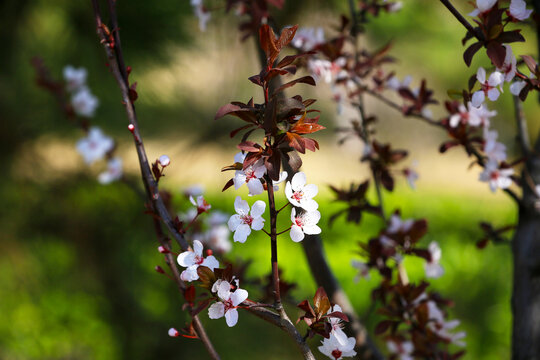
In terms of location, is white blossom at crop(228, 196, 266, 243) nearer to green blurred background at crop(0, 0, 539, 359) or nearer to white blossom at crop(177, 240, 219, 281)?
white blossom at crop(177, 240, 219, 281)

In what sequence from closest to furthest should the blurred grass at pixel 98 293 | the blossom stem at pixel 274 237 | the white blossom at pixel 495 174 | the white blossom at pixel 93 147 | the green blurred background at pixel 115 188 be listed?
the blossom stem at pixel 274 237, the white blossom at pixel 495 174, the white blossom at pixel 93 147, the green blurred background at pixel 115 188, the blurred grass at pixel 98 293

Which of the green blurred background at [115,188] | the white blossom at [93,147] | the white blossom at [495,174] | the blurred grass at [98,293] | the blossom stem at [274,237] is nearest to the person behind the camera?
the blossom stem at [274,237]

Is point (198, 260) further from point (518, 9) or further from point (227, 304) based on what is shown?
point (518, 9)

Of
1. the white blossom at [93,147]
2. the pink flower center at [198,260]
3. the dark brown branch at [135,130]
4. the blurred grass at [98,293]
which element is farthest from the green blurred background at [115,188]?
the pink flower center at [198,260]

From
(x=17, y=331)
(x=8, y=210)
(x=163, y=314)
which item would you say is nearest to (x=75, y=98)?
(x=8, y=210)

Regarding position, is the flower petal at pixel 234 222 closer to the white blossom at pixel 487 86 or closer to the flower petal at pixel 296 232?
the flower petal at pixel 296 232

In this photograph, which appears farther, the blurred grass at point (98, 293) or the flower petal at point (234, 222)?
the blurred grass at point (98, 293)

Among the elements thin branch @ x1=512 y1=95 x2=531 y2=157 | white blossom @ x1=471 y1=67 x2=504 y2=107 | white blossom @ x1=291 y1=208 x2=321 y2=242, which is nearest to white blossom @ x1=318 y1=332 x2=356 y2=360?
white blossom @ x1=291 y1=208 x2=321 y2=242
